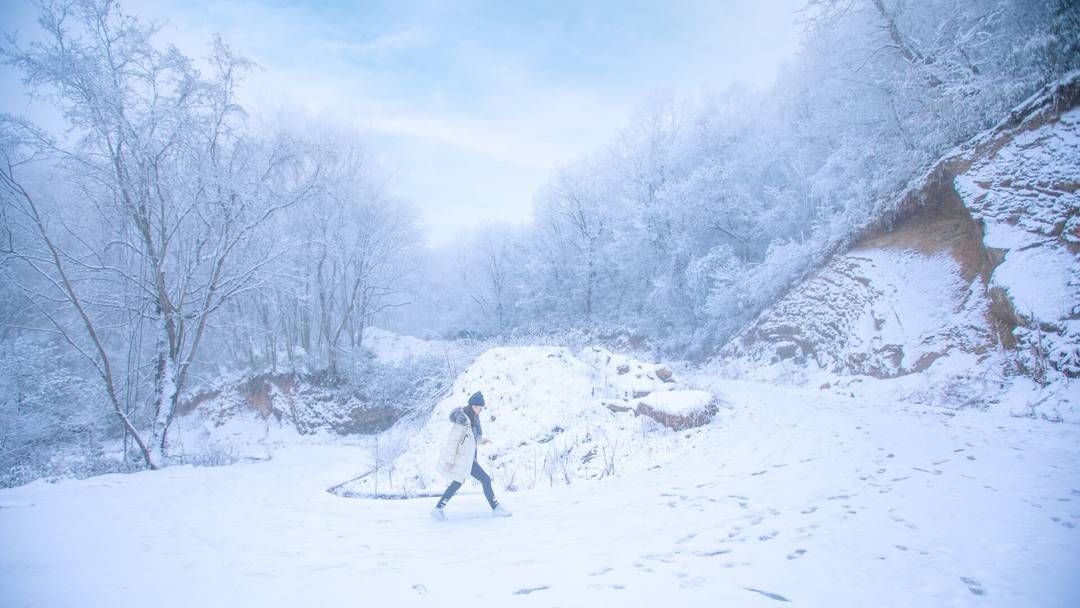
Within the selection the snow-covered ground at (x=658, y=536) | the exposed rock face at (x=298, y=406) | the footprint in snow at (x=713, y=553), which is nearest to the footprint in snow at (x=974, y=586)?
the snow-covered ground at (x=658, y=536)

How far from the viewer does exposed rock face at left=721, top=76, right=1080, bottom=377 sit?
26.6ft

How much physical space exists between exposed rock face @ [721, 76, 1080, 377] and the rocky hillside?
0.08 ft

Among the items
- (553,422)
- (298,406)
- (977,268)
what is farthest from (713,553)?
(298,406)

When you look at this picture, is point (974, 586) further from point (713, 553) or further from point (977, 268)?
point (977, 268)

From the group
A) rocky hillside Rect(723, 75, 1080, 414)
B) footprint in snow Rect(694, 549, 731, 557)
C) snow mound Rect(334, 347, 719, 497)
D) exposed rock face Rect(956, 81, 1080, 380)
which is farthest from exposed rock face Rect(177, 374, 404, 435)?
exposed rock face Rect(956, 81, 1080, 380)

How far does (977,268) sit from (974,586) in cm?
1097

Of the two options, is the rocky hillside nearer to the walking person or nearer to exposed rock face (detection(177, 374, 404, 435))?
the walking person

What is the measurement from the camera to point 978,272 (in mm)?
10281

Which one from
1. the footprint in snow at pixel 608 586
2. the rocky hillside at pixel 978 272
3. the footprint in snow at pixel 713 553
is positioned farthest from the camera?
the rocky hillside at pixel 978 272

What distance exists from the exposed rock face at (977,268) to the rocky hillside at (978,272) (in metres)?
0.03

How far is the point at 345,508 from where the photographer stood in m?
6.70

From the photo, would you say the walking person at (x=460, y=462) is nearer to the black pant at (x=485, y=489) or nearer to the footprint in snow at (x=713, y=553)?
the black pant at (x=485, y=489)

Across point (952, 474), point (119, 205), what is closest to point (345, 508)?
point (952, 474)

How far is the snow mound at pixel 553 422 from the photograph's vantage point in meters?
8.21
